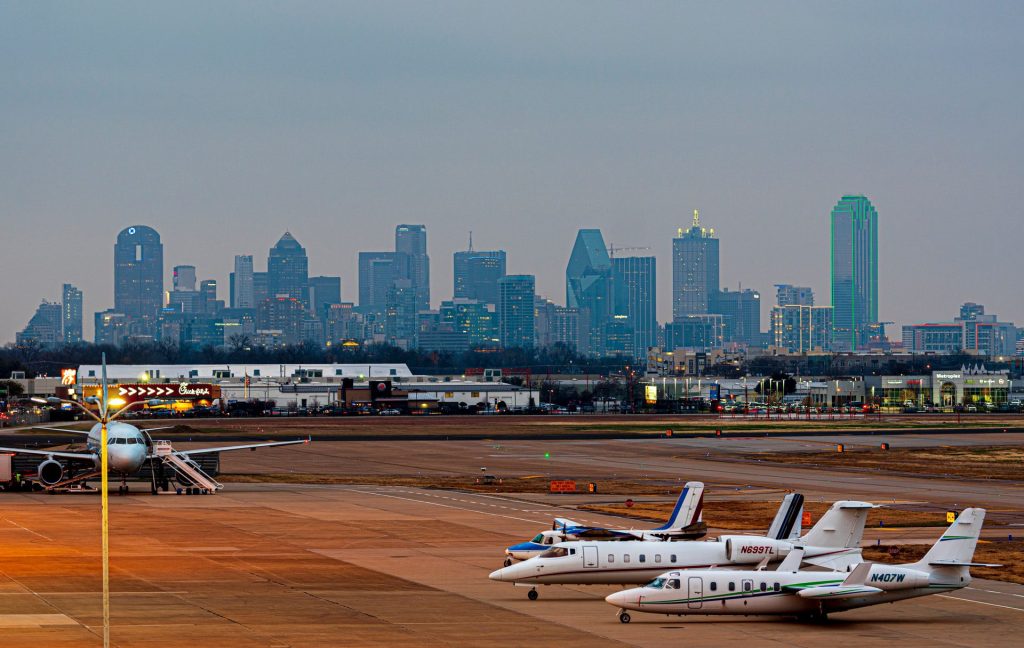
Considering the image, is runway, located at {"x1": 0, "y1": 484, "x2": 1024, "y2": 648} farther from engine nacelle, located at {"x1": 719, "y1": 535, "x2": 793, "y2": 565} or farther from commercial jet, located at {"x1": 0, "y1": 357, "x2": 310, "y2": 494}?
commercial jet, located at {"x1": 0, "y1": 357, "x2": 310, "y2": 494}

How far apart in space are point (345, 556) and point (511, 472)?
50766mm

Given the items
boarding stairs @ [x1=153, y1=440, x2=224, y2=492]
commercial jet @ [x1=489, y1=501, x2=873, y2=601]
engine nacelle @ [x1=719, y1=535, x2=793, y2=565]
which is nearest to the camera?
commercial jet @ [x1=489, y1=501, x2=873, y2=601]

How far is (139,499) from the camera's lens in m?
90.0

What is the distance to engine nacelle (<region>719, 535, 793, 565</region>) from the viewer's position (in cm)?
5041

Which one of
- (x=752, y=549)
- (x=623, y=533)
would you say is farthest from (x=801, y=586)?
(x=623, y=533)

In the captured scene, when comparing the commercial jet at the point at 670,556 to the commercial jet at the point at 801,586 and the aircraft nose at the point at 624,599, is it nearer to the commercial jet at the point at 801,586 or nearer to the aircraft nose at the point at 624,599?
the commercial jet at the point at 801,586

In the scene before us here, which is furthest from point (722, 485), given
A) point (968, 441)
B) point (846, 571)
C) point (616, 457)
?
point (968, 441)

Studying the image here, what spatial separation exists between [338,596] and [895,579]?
19.5 metres

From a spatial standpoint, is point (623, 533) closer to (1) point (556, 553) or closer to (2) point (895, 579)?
(1) point (556, 553)

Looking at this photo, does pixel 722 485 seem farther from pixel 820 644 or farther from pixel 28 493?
pixel 820 644

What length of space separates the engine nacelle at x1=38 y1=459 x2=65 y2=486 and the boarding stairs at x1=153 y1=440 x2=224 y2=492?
21.5ft

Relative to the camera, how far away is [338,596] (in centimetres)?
5181

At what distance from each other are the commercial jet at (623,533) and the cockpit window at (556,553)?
756 mm

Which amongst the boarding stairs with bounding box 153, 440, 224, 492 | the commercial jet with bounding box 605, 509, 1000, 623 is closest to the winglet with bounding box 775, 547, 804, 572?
the commercial jet with bounding box 605, 509, 1000, 623
